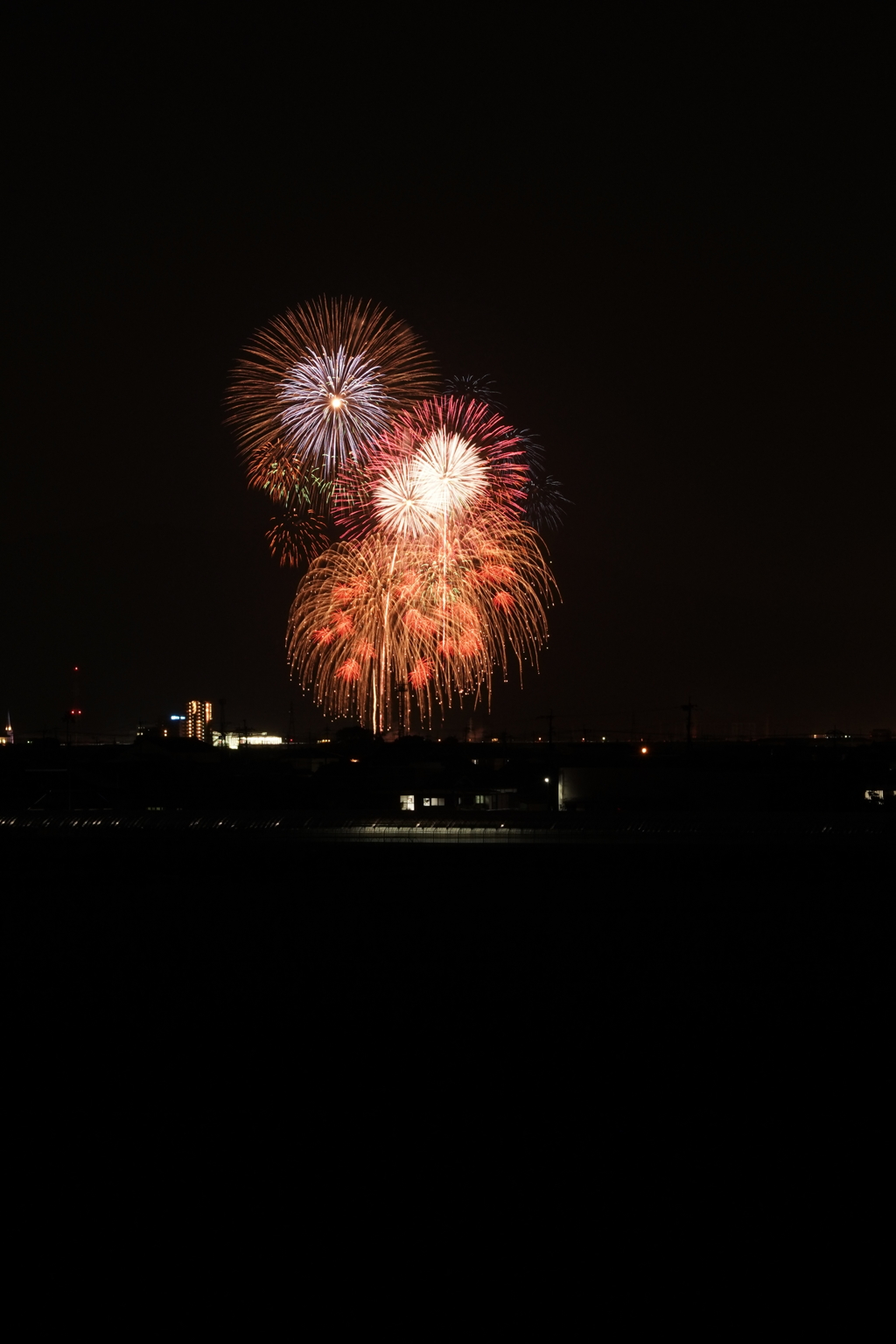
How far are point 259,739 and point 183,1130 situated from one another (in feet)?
360

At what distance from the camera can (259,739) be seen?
11794 centimetres

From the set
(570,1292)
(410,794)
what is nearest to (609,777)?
(410,794)

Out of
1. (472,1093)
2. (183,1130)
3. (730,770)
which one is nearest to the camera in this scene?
(183,1130)

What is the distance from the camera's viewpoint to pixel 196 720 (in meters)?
108

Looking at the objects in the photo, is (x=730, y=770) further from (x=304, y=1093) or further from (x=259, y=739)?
(x=259, y=739)

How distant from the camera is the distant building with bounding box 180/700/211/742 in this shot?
107m

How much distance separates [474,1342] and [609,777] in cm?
4336

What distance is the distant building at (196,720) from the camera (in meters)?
107

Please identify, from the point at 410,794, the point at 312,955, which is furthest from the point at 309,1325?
the point at 410,794

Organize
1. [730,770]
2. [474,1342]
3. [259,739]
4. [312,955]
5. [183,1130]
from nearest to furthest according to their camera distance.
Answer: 1. [474,1342]
2. [183,1130]
3. [312,955]
4. [730,770]
5. [259,739]

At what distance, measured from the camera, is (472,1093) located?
34.4ft

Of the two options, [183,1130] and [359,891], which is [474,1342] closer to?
[183,1130]

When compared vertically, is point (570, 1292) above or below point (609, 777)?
below

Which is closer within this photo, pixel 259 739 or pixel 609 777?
pixel 609 777
